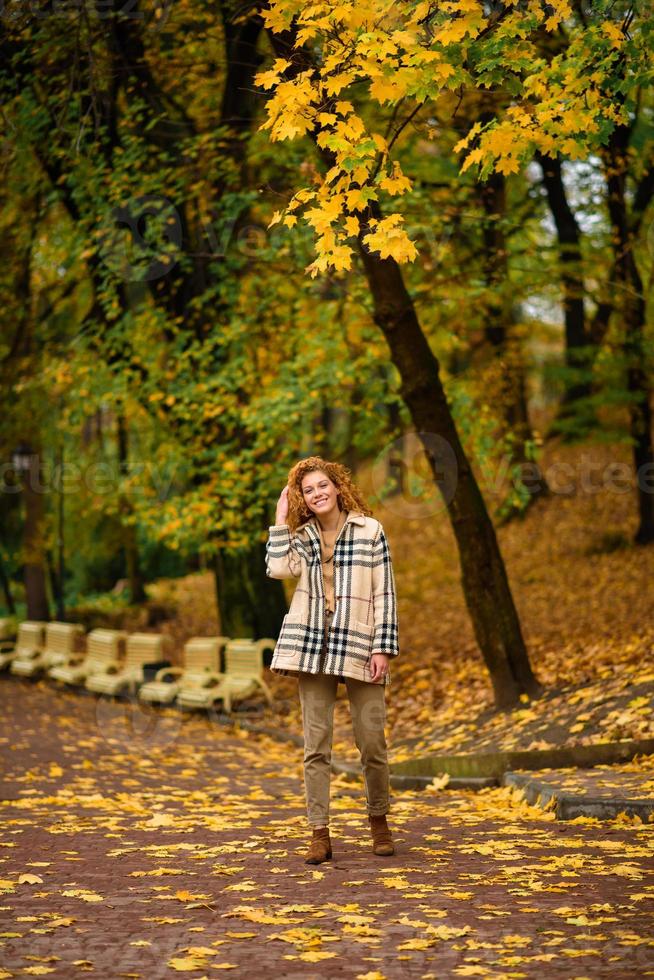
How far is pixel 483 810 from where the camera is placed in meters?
7.62

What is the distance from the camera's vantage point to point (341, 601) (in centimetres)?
587

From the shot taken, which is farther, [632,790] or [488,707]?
[488,707]

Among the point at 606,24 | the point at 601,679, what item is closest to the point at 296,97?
the point at 606,24

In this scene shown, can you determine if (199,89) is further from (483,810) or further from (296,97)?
(483,810)

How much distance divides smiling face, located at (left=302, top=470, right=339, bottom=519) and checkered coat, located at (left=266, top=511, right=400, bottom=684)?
11cm

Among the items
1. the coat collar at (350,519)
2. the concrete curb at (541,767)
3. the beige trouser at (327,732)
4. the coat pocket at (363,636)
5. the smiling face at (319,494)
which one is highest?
the smiling face at (319,494)

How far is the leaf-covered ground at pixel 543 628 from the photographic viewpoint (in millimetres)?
9961

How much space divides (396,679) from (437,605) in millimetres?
5438

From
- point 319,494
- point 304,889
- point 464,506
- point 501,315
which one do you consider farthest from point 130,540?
point 304,889

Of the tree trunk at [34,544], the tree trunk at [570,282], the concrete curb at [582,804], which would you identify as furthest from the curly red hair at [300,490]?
the tree trunk at [34,544]

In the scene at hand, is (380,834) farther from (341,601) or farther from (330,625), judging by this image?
(341,601)

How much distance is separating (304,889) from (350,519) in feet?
6.00

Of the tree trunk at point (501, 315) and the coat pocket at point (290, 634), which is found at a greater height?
the tree trunk at point (501, 315)

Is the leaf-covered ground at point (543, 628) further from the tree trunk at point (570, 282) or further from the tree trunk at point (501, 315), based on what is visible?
the tree trunk at point (570, 282)
